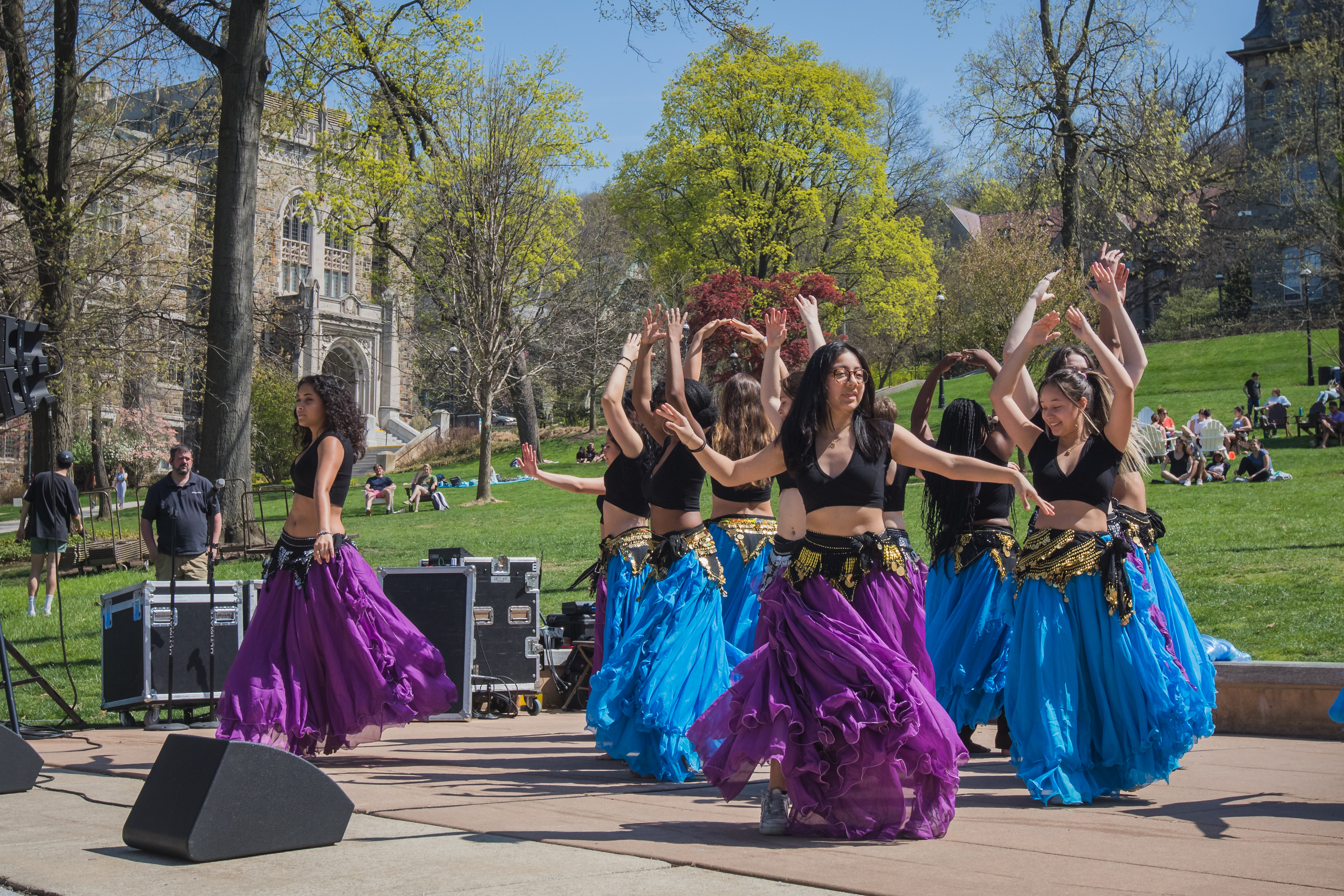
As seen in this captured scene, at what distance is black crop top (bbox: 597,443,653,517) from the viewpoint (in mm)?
6582

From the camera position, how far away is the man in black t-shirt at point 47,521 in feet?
43.7

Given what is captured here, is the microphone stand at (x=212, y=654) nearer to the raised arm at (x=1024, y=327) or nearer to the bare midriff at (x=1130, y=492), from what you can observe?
the raised arm at (x=1024, y=327)

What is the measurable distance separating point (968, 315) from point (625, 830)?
37.4 m

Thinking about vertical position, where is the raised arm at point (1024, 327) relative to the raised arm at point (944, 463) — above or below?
above

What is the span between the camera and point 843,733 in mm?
4301

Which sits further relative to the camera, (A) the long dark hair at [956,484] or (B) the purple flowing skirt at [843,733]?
(A) the long dark hair at [956,484]

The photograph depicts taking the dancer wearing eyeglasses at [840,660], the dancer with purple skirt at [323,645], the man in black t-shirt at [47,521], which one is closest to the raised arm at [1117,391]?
the dancer wearing eyeglasses at [840,660]

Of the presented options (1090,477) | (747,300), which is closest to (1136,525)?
(1090,477)

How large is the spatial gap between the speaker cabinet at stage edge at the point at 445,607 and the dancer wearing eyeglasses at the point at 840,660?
13.2ft

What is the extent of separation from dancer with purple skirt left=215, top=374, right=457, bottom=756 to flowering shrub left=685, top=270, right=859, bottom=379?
2859 centimetres

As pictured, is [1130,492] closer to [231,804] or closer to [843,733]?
[843,733]

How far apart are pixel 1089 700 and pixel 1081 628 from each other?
12.8 inches

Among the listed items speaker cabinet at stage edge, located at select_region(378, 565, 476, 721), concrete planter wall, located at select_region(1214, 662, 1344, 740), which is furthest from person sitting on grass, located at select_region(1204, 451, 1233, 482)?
speaker cabinet at stage edge, located at select_region(378, 565, 476, 721)

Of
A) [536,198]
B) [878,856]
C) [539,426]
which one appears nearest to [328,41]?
[536,198]
